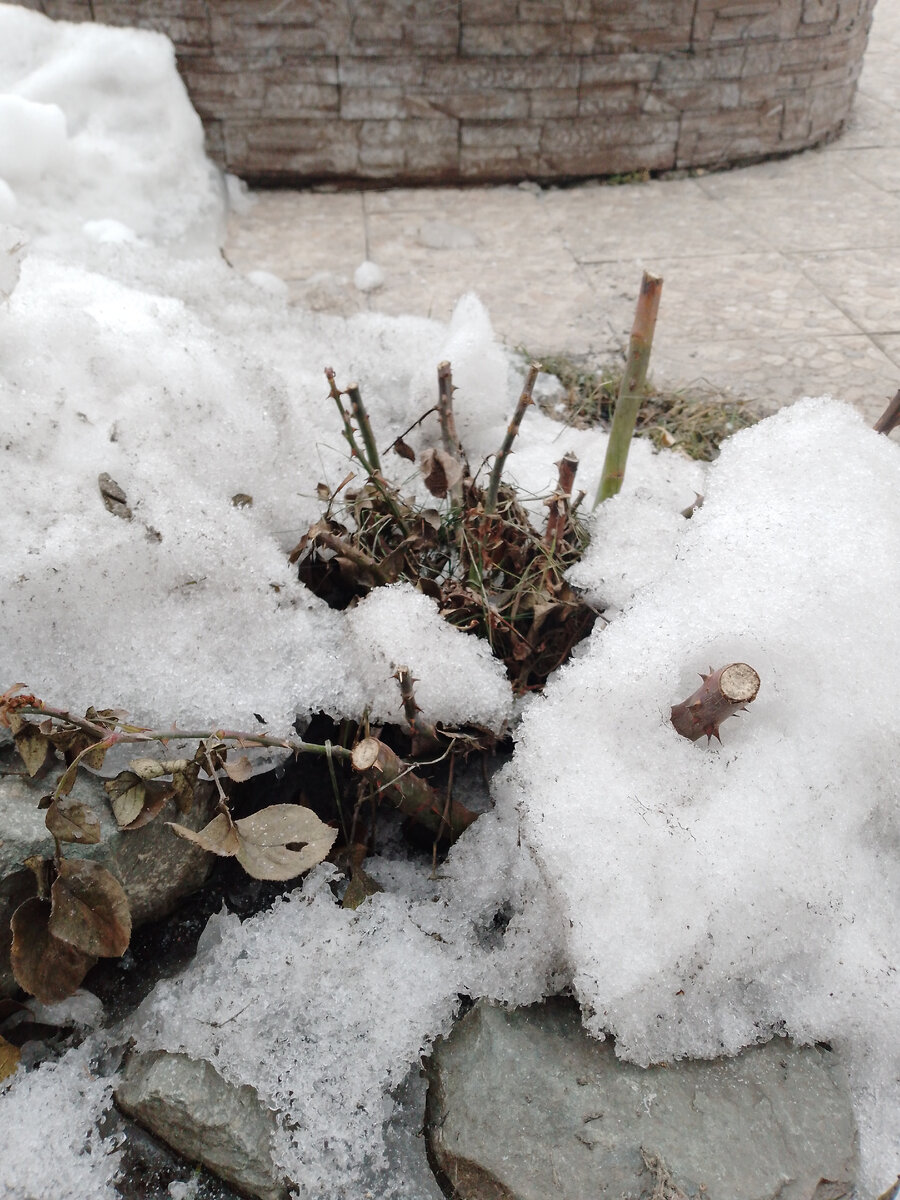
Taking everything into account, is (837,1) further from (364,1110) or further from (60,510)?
(364,1110)

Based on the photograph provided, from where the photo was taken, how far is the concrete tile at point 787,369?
91.0 inches

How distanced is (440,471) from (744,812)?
0.75 meters

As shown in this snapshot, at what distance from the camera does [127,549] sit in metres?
1.49

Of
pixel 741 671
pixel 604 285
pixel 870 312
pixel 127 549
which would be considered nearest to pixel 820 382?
→ pixel 870 312

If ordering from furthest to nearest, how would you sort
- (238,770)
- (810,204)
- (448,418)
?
(810,204) < (448,418) < (238,770)

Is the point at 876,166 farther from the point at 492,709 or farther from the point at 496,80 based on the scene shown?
the point at 492,709

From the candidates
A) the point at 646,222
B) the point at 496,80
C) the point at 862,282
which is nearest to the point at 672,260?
the point at 646,222

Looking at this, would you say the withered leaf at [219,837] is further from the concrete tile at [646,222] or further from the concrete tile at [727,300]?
the concrete tile at [646,222]

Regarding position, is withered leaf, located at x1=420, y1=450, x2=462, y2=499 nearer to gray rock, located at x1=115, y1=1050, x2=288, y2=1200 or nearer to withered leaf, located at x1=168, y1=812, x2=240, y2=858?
withered leaf, located at x1=168, y1=812, x2=240, y2=858

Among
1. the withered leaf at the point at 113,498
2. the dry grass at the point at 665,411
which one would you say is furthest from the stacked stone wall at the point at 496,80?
the withered leaf at the point at 113,498

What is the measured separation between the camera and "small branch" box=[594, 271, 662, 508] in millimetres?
1563

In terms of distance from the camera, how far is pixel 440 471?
1.56 meters

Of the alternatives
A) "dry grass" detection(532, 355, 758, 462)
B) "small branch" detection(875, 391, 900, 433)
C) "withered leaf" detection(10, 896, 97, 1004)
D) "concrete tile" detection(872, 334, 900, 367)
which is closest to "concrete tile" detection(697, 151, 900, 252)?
"concrete tile" detection(872, 334, 900, 367)

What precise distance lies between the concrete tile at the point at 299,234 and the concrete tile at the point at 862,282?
154cm
